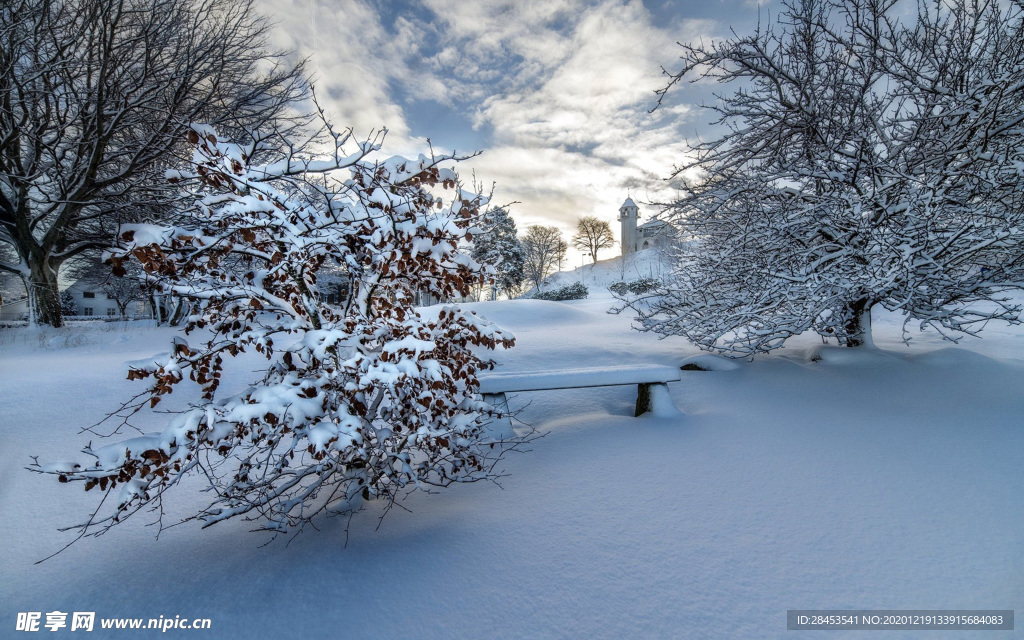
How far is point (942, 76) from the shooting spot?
14.5 feet

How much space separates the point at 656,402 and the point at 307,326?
322 centimetres

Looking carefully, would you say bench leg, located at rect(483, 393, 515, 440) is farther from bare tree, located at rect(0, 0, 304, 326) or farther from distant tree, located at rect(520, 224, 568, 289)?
distant tree, located at rect(520, 224, 568, 289)

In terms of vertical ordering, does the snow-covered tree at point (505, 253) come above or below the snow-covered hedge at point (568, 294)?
above

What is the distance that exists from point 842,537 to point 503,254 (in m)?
27.5

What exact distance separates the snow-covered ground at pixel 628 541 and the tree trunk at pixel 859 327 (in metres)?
1.55

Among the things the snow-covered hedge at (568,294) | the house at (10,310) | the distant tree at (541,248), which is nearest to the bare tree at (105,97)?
the house at (10,310)

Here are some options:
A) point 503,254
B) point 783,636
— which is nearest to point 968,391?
point 783,636

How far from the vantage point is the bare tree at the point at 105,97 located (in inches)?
257

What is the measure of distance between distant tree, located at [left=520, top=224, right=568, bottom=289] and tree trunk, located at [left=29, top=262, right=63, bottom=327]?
28.9 m

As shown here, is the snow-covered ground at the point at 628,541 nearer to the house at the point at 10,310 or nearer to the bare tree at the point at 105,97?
the bare tree at the point at 105,97

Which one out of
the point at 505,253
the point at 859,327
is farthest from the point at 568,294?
the point at 859,327

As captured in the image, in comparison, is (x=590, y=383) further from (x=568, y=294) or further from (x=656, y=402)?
(x=568, y=294)

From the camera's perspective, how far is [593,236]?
5950 centimetres

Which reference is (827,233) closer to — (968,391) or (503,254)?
(968,391)
